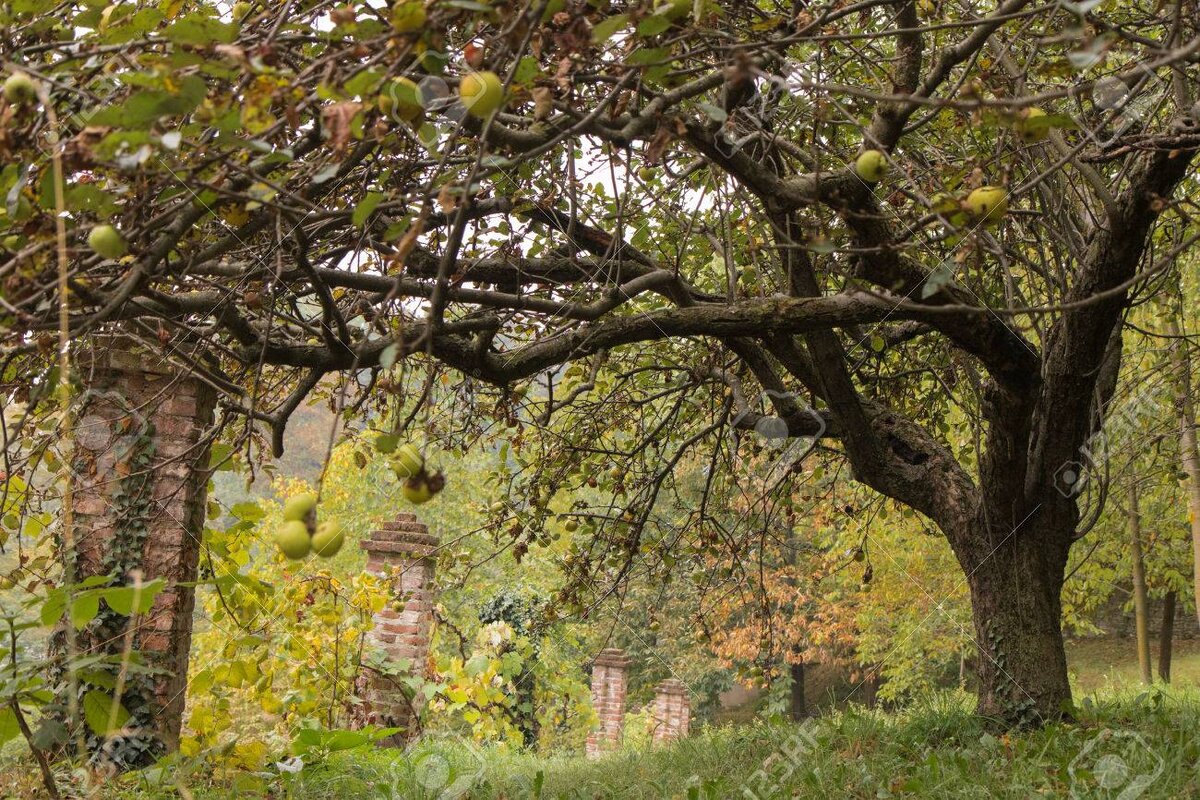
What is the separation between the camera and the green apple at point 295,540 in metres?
1.43

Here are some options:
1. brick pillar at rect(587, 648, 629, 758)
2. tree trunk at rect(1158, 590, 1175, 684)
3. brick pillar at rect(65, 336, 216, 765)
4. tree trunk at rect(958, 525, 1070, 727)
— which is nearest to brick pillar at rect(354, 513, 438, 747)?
brick pillar at rect(65, 336, 216, 765)

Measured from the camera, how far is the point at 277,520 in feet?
57.2

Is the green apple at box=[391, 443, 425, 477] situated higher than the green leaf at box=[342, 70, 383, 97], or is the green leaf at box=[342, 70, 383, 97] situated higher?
the green leaf at box=[342, 70, 383, 97]

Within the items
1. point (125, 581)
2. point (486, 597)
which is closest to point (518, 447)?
point (125, 581)

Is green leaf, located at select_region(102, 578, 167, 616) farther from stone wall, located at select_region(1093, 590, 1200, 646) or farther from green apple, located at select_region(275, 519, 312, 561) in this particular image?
stone wall, located at select_region(1093, 590, 1200, 646)

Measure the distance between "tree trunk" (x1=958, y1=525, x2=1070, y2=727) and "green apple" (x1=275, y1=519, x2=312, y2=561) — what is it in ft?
12.0

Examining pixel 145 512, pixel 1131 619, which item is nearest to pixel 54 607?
pixel 145 512

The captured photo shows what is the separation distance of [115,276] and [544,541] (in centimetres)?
252

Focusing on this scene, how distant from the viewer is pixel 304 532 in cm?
146

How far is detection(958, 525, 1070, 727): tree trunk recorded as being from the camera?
4223 mm

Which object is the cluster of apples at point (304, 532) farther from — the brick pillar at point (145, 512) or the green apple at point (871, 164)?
the brick pillar at point (145, 512)

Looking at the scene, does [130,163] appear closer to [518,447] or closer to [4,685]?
[4,685]

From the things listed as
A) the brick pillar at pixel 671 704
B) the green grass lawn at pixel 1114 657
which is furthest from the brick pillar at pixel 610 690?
the green grass lawn at pixel 1114 657

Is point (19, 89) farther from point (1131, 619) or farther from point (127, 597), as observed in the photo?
point (1131, 619)
